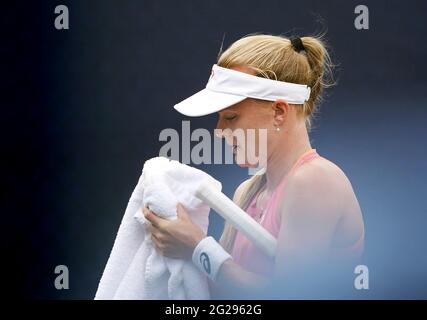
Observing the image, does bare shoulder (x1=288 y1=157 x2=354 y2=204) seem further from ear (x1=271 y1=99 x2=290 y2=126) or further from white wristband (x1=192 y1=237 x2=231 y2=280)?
white wristband (x1=192 y1=237 x2=231 y2=280)

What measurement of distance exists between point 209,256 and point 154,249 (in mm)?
155

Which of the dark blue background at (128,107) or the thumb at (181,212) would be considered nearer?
the thumb at (181,212)

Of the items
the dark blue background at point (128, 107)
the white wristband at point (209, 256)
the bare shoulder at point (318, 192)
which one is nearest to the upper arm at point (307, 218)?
the bare shoulder at point (318, 192)

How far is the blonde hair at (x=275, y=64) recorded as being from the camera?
2.17m

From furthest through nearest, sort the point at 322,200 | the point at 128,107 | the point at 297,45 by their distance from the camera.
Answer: the point at 128,107 < the point at 297,45 < the point at 322,200

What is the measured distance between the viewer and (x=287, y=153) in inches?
86.0

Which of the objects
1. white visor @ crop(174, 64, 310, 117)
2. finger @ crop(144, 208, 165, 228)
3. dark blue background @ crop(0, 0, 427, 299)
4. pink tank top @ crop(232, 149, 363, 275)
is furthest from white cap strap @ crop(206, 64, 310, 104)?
finger @ crop(144, 208, 165, 228)

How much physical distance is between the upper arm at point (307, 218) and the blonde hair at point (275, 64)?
0.60 ft

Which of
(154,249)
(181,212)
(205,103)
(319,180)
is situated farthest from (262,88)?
(154,249)

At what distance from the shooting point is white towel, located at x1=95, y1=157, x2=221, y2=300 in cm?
212

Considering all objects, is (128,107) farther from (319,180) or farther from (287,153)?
(319,180)

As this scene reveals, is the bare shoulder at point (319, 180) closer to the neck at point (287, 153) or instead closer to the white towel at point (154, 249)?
the neck at point (287, 153)
